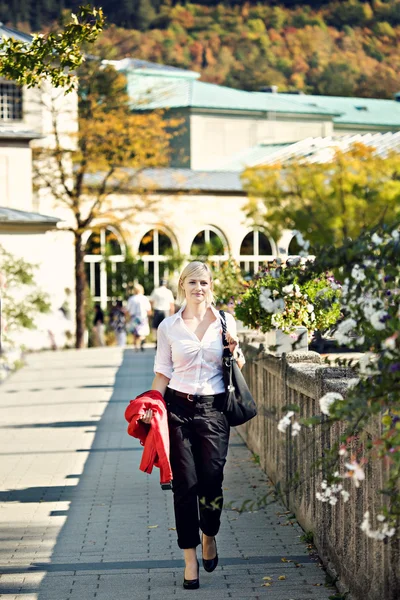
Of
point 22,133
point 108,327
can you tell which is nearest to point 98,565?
point 22,133

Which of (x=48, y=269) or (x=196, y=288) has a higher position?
(x=196, y=288)

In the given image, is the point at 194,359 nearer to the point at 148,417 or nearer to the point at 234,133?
the point at 148,417

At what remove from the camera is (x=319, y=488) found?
21.6 feet

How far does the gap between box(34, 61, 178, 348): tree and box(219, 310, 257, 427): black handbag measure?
3049 cm

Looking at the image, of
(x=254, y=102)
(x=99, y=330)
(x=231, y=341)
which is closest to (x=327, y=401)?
(x=231, y=341)

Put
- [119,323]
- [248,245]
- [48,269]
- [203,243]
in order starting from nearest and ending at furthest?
1. [119,323]
2. [48,269]
3. [203,243]
4. [248,245]

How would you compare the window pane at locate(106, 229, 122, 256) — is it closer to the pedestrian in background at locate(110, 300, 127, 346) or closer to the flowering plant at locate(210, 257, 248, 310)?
the pedestrian in background at locate(110, 300, 127, 346)

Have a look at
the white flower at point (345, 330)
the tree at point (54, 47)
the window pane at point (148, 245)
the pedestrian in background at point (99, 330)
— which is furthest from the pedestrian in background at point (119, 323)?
the white flower at point (345, 330)

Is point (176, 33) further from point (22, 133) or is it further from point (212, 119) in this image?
point (22, 133)

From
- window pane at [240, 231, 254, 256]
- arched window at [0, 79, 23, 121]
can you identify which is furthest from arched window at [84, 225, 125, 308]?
window pane at [240, 231, 254, 256]

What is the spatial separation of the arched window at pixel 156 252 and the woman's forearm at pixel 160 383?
123 feet

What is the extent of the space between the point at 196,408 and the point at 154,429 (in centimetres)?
30

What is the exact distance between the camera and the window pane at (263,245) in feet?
170

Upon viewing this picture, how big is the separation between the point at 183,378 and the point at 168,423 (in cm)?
27
